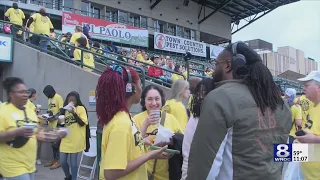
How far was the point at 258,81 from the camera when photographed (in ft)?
7.82

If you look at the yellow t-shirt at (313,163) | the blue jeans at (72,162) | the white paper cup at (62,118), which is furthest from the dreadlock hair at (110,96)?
the blue jeans at (72,162)

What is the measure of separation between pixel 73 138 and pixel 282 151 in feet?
16.6

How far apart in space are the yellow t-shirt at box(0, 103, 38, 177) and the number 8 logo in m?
2.87

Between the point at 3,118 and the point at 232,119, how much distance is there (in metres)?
3.00

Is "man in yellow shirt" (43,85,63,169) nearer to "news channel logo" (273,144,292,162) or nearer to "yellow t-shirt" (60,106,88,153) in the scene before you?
"yellow t-shirt" (60,106,88,153)

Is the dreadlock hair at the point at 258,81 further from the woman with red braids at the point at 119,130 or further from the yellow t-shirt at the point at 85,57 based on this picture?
the yellow t-shirt at the point at 85,57

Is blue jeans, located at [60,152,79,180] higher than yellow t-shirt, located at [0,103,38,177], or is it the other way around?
yellow t-shirt, located at [0,103,38,177]

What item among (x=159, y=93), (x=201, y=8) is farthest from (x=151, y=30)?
(x=159, y=93)

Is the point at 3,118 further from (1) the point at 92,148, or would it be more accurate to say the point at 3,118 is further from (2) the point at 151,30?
(2) the point at 151,30

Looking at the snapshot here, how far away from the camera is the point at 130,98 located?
9.18 feet

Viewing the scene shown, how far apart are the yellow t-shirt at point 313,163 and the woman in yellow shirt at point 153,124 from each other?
146cm

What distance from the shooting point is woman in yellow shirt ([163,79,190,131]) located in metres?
4.89

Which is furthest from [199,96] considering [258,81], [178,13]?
[178,13]

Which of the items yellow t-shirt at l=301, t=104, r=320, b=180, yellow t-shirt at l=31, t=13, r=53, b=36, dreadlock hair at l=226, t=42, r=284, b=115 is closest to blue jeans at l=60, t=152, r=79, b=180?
yellow t-shirt at l=301, t=104, r=320, b=180
